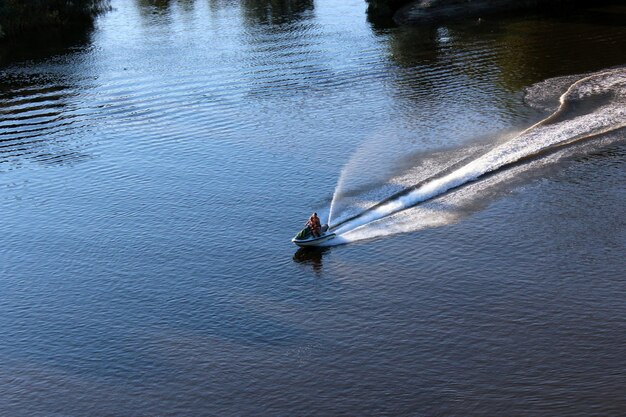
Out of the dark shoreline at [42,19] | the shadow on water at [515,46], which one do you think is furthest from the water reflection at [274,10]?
the dark shoreline at [42,19]

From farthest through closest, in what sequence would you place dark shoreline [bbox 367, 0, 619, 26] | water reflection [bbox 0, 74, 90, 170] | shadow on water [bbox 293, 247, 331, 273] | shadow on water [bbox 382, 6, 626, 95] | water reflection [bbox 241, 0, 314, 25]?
water reflection [bbox 241, 0, 314, 25] < dark shoreline [bbox 367, 0, 619, 26] < shadow on water [bbox 382, 6, 626, 95] < water reflection [bbox 0, 74, 90, 170] < shadow on water [bbox 293, 247, 331, 273]

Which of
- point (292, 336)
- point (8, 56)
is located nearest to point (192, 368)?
point (292, 336)

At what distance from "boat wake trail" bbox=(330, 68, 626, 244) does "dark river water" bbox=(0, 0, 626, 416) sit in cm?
20

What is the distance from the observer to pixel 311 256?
152 feet

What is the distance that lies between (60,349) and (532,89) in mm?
47884

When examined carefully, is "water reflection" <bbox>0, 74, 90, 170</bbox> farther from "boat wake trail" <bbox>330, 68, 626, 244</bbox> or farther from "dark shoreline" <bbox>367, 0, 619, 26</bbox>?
"dark shoreline" <bbox>367, 0, 619, 26</bbox>

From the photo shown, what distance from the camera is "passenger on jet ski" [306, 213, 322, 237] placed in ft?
152

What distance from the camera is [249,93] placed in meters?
76.3

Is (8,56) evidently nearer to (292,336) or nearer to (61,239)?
(61,239)

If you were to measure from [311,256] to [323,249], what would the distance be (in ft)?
2.97

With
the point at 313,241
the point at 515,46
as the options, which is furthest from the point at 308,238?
the point at 515,46

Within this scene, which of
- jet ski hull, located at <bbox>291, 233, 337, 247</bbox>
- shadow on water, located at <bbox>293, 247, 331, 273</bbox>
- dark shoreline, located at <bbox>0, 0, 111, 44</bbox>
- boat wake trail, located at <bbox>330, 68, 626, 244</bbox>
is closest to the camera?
shadow on water, located at <bbox>293, 247, 331, 273</bbox>

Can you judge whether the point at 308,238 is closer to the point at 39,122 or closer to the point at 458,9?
the point at 39,122

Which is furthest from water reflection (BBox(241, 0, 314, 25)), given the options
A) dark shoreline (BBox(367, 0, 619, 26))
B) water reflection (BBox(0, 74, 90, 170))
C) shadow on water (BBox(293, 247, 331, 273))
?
shadow on water (BBox(293, 247, 331, 273))
